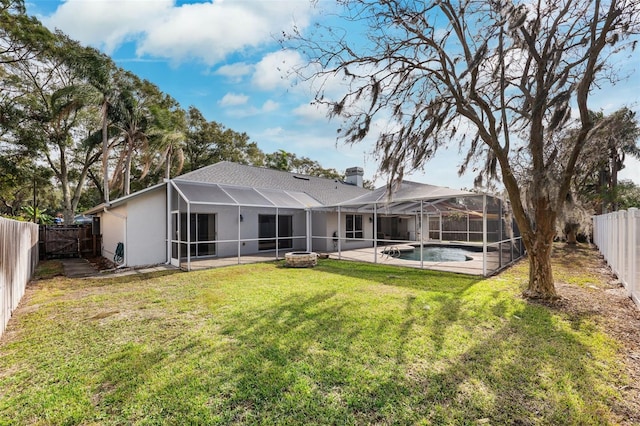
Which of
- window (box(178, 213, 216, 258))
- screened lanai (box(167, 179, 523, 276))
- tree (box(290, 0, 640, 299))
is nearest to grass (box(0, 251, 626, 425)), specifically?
tree (box(290, 0, 640, 299))

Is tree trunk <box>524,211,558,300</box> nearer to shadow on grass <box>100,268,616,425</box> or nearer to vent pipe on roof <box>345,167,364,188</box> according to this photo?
shadow on grass <box>100,268,616,425</box>

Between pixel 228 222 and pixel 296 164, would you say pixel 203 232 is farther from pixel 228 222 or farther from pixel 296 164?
pixel 296 164

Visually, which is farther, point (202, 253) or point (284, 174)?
point (284, 174)

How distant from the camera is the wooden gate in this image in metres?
13.9

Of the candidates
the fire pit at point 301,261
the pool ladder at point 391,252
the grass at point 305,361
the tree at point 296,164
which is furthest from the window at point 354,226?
the tree at point 296,164

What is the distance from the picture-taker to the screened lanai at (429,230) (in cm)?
980

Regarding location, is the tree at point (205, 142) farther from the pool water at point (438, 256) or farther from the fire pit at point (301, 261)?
the pool water at point (438, 256)

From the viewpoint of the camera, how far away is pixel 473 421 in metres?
2.60

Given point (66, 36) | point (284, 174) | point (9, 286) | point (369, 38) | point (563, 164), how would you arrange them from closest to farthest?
point (9, 286) < point (563, 164) < point (369, 38) < point (66, 36) < point (284, 174)

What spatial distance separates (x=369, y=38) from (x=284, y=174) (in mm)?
12648

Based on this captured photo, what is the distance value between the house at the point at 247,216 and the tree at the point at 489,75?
207 centimetres

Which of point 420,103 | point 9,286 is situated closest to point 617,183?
point 420,103

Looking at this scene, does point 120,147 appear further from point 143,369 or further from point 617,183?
point 617,183

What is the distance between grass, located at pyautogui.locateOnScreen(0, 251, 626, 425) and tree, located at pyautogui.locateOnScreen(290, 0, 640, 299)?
280 cm
